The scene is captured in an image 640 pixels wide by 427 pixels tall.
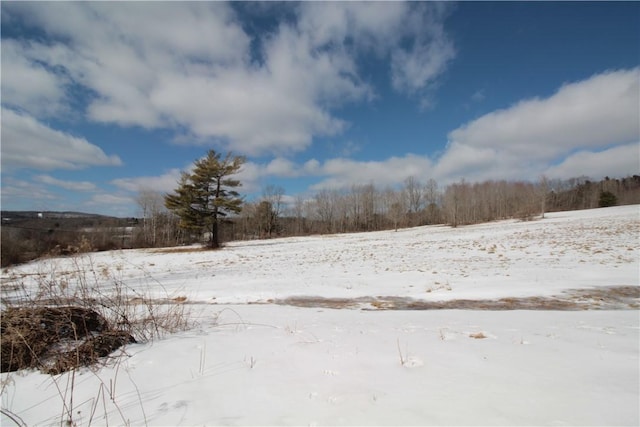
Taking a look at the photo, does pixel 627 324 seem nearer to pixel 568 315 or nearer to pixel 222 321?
pixel 568 315

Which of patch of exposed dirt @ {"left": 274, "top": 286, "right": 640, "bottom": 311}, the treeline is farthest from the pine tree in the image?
patch of exposed dirt @ {"left": 274, "top": 286, "right": 640, "bottom": 311}

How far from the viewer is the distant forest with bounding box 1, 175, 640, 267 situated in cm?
4822

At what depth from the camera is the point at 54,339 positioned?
3561 millimetres

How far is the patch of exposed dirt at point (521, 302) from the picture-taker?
6.34m

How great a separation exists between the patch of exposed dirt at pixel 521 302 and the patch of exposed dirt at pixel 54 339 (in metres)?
4.51

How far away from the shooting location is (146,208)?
165 ft

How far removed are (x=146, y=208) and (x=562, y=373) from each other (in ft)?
191

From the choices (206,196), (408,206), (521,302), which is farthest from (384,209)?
(521,302)

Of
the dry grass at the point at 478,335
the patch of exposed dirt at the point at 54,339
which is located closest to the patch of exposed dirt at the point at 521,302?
the dry grass at the point at 478,335

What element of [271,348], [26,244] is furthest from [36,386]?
[26,244]

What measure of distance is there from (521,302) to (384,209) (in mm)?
69427

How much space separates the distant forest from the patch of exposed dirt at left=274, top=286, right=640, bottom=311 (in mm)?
41550

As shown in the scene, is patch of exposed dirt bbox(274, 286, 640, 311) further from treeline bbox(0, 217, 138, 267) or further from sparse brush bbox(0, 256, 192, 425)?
treeline bbox(0, 217, 138, 267)

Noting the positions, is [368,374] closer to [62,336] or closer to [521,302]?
[62,336]
